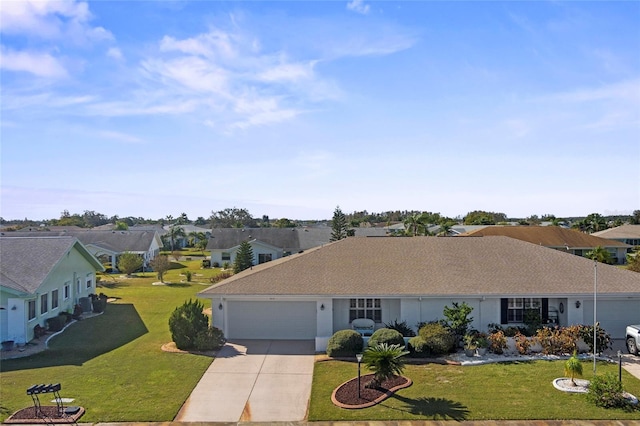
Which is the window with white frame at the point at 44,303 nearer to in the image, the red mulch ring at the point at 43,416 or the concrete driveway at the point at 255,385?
the concrete driveway at the point at 255,385

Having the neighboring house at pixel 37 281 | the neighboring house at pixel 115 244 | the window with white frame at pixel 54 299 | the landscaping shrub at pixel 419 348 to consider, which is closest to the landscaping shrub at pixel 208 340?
the landscaping shrub at pixel 419 348

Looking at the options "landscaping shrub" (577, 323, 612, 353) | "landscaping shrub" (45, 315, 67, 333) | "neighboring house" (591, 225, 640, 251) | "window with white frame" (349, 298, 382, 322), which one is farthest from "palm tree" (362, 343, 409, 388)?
"neighboring house" (591, 225, 640, 251)

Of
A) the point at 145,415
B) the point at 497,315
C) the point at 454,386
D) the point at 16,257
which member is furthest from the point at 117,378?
the point at 497,315

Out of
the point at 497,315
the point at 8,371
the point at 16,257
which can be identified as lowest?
the point at 8,371

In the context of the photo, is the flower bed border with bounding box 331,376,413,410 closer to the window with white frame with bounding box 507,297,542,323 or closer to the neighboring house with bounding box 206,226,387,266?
the window with white frame with bounding box 507,297,542,323

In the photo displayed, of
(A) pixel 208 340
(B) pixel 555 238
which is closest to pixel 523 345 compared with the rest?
(A) pixel 208 340

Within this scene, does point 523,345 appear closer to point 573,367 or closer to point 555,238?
point 573,367

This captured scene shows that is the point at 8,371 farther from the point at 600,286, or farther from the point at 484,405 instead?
the point at 600,286
